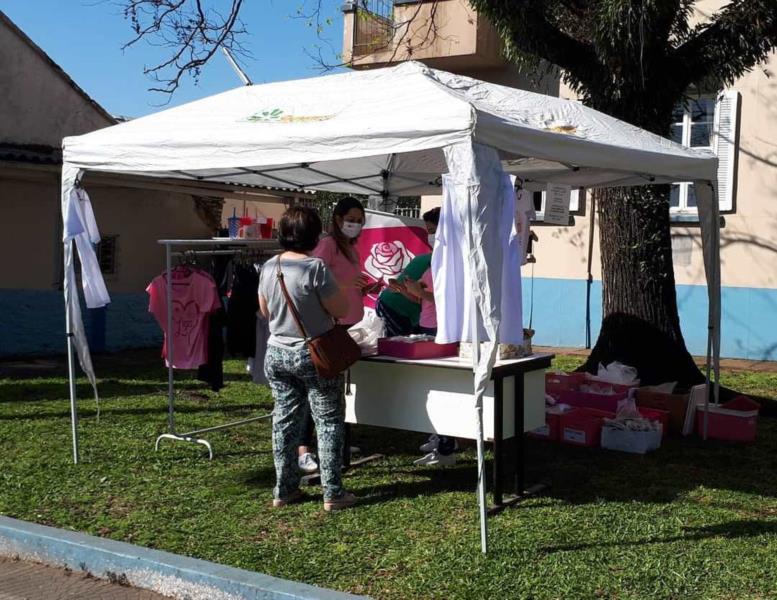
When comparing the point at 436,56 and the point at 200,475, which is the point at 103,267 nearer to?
the point at 436,56

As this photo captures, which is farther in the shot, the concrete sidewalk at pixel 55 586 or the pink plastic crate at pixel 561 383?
the pink plastic crate at pixel 561 383

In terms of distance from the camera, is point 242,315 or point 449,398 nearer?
point 449,398

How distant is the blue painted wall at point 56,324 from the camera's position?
13055 millimetres

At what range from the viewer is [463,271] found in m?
4.90

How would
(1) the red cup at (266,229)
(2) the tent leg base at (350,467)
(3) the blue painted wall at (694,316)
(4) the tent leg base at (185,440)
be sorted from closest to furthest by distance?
(2) the tent leg base at (350,467) < (4) the tent leg base at (185,440) < (1) the red cup at (266,229) < (3) the blue painted wall at (694,316)

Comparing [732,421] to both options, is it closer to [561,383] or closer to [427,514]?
[561,383]

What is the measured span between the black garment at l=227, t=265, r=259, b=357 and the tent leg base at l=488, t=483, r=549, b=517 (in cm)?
240

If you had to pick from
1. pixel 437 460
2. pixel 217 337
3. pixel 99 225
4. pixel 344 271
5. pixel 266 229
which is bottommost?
pixel 437 460

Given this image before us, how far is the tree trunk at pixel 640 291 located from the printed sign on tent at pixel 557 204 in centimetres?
185

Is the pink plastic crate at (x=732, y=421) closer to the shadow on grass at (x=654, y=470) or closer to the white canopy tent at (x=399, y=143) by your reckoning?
the shadow on grass at (x=654, y=470)

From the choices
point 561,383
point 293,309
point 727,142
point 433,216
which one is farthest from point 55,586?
point 727,142

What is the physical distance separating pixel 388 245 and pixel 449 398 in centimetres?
228

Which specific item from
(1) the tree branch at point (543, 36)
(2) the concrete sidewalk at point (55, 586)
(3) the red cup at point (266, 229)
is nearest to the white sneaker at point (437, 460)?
(3) the red cup at point (266, 229)

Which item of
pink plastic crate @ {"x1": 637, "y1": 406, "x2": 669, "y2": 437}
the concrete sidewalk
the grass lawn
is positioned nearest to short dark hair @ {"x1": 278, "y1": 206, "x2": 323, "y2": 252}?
the grass lawn
